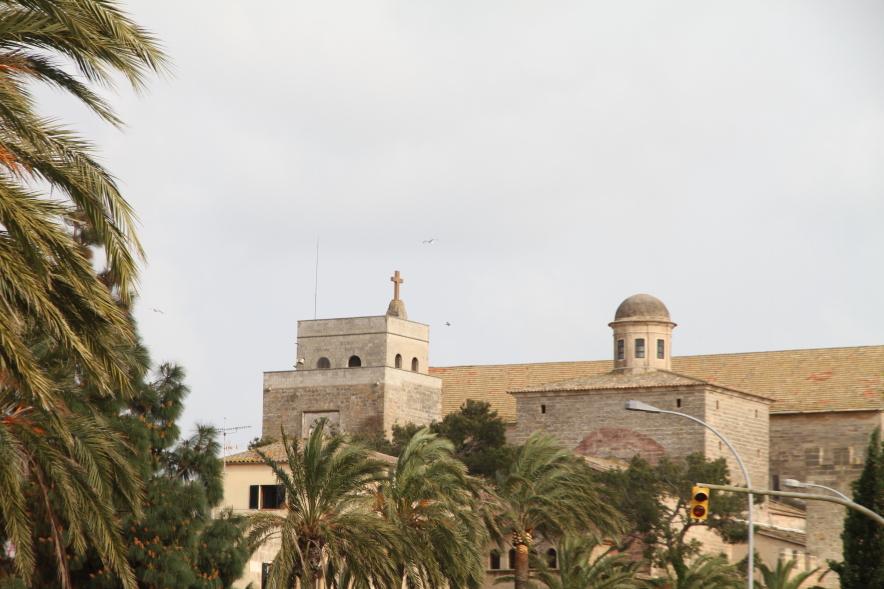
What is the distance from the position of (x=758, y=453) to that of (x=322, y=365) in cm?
2593

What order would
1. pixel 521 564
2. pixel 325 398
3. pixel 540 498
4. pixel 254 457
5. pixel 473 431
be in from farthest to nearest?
pixel 325 398, pixel 473 431, pixel 254 457, pixel 521 564, pixel 540 498

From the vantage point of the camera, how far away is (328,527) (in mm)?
36188

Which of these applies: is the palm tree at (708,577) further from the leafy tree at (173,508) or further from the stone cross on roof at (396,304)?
the stone cross on roof at (396,304)

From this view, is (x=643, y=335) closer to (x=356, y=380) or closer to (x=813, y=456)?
(x=813, y=456)

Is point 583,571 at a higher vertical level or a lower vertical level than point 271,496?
lower

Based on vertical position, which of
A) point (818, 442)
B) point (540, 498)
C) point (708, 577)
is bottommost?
point (708, 577)

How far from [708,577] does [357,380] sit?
161ft

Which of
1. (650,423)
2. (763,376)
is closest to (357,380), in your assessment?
(650,423)

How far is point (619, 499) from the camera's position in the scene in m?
63.8

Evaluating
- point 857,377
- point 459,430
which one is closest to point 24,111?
point 459,430

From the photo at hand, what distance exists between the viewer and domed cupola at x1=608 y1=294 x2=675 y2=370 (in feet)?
269

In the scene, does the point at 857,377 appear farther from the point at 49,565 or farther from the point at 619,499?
the point at 49,565

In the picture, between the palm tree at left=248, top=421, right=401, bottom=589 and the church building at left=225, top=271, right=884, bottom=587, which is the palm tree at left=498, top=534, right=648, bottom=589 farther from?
the church building at left=225, top=271, right=884, bottom=587

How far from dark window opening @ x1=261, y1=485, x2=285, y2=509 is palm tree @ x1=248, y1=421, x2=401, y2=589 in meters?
21.3
